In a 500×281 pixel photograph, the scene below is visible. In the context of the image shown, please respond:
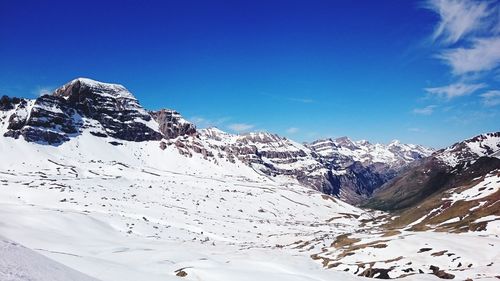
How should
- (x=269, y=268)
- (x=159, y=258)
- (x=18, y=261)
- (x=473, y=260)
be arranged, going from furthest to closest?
(x=159, y=258) → (x=269, y=268) → (x=473, y=260) → (x=18, y=261)

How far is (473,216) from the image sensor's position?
118 meters

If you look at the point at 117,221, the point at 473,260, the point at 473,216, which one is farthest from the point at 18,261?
the point at 117,221

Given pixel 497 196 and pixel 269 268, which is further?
pixel 497 196

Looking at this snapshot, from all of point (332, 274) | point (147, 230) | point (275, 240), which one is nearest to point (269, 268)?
point (332, 274)

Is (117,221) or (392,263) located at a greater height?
(117,221)

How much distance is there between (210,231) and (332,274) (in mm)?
128769

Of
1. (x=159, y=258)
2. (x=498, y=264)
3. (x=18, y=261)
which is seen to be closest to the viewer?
(x=18, y=261)

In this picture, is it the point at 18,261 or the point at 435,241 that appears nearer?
the point at 18,261

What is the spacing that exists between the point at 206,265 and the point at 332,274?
18635mm

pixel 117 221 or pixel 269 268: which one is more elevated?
pixel 117 221

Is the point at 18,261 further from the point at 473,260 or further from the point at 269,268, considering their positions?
the point at 473,260

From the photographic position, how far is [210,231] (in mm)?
186250

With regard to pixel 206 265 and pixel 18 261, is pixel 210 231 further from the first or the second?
pixel 18 261

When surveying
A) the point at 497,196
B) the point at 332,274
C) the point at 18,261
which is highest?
the point at 497,196
